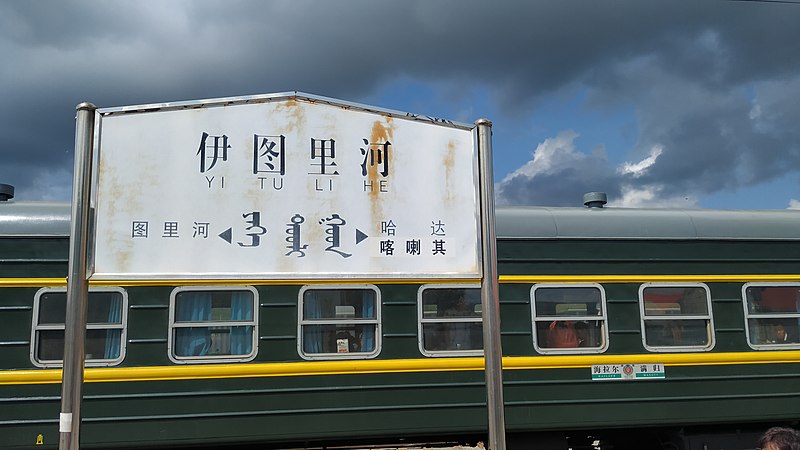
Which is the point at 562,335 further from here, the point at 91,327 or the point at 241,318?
the point at 91,327

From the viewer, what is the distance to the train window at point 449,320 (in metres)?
6.64

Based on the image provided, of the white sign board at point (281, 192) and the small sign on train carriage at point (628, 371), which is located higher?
the white sign board at point (281, 192)

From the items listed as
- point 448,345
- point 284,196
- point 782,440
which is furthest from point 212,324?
point 782,440

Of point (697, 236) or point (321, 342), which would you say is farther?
point (697, 236)

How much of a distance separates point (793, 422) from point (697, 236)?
88.3 inches

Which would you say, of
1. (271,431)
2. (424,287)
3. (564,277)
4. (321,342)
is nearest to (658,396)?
(564,277)

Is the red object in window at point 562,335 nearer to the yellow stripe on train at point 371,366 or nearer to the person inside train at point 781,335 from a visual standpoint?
the yellow stripe on train at point 371,366

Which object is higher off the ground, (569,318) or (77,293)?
(77,293)

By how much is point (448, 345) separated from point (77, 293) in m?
4.26

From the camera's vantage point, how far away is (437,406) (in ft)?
21.4

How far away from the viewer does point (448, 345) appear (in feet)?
21.9

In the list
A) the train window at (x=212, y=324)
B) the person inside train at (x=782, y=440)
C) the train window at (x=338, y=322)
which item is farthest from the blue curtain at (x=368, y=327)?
the person inside train at (x=782, y=440)

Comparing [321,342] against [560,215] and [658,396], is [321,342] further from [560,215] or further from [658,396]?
[658,396]

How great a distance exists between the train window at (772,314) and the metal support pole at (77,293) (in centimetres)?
662
